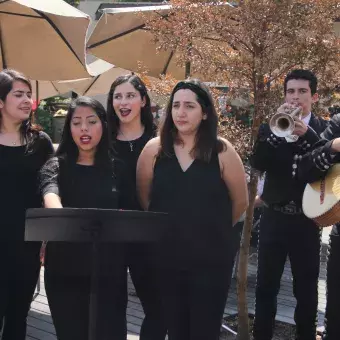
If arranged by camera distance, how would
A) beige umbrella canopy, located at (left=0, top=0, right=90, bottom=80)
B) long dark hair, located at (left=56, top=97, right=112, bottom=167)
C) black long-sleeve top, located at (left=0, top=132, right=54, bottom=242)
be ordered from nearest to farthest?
long dark hair, located at (left=56, top=97, right=112, bottom=167) < black long-sleeve top, located at (left=0, top=132, right=54, bottom=242) < beige umbrella canopy, located at (left=0, top=0, right=90, bottom=80)

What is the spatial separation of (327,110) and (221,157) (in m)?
1.53

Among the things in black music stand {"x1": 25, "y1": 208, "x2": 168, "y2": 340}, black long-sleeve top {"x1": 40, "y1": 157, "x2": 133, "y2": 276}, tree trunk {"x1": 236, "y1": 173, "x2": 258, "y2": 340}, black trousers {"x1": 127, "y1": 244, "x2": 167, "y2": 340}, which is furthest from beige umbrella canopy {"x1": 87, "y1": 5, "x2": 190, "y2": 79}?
black music stand {"x1": 25, "y1": 208, "x2": 168, "y2": 340}

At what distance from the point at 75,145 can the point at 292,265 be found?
1.79m

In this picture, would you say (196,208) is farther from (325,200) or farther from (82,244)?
(325,200)

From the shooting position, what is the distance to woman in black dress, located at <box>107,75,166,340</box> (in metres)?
3.47

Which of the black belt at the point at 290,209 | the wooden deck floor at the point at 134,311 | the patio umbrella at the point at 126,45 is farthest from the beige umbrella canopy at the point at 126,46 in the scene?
the black belt at the point at 290,209

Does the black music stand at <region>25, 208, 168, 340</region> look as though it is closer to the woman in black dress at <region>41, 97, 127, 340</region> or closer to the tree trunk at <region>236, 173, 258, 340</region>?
the woman in black dress at <region>41, 97, 127, 340</region>

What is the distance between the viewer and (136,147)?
147 inches

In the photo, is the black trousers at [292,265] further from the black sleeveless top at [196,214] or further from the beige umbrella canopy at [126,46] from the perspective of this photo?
the beige umbrella canopy at [126,46]

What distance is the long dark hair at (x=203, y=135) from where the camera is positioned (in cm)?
301

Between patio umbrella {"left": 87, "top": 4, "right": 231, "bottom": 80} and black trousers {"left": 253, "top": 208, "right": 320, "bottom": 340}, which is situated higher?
patio umbrella {"left": 87, "top": 4, "right": 231, "bottom": 80}

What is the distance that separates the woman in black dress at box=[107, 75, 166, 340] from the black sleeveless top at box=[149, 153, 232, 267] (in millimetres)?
490

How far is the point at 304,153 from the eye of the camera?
335 centimetres

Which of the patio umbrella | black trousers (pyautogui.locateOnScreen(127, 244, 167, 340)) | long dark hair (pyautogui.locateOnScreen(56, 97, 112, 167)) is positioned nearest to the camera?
long dark hair (pyautogui.locateOnScreen(56, 97, 112, 167))
